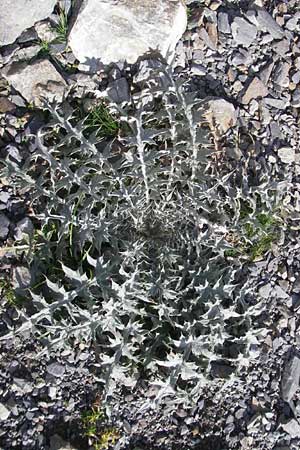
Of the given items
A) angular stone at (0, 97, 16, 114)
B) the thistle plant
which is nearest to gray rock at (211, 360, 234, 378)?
the thistle plant

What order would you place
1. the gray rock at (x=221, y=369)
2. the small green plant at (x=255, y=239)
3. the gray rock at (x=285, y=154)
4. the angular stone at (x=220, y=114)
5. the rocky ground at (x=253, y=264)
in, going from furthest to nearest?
the gray rock at (x=285, y=154), the angular stone at (x=220, y=114), the small green plant at (x=255, y=239), the gray rock at (x=221, y=369), the rocky ground at (x=253, y=264)

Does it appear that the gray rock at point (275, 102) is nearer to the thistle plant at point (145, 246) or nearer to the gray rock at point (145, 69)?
the thistle plant at point (145, 246)

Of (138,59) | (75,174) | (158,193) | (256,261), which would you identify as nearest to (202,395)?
(256,261)

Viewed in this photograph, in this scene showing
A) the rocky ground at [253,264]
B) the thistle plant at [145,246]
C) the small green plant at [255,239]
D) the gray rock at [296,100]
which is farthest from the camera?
the gray rock at [296,100]

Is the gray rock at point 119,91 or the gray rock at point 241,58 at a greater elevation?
the gray rock at point 119,91

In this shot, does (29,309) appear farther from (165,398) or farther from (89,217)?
(165,398)

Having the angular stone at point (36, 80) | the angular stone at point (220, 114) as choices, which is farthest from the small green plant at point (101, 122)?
the angular stone at point (220, 114)
